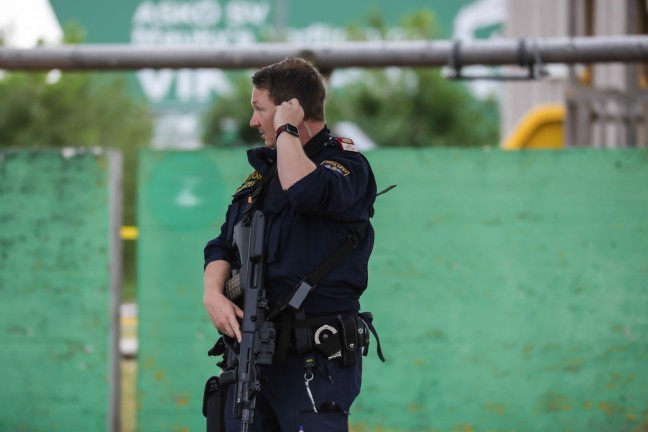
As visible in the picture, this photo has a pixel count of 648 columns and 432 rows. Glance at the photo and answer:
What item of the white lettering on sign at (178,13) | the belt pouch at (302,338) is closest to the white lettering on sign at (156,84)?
the white lettering on sign at (178,13)

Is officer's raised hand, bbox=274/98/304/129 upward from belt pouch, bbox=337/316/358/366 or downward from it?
upward

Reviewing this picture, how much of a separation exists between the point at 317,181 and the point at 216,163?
3.39 metres

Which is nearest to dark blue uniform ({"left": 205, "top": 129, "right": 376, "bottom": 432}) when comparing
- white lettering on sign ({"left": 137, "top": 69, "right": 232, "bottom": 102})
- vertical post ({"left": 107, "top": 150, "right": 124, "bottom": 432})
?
vertical post ({"left": 107, "top": 150, "right": 124, "bottom": 432})

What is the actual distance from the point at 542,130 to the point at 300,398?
38.5 ft

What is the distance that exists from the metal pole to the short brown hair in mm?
3600

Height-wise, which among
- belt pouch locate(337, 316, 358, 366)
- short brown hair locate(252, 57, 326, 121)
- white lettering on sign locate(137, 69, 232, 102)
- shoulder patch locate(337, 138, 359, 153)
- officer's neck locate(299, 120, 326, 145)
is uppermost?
white lettering on sign locate(137, 69, 232, 102)

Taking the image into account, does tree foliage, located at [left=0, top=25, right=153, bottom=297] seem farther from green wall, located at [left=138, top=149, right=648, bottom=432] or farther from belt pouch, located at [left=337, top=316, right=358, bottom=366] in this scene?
belt pouch, located at [left=337, top=316, right=358, bottom=366]

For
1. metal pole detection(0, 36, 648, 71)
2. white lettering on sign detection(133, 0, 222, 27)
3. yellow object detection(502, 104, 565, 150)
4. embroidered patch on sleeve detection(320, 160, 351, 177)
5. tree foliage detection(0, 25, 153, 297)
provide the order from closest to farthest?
embroidered patch on sleeve detection(320, 160, 351, 177)
metal pole detection(0, 36, 648, 71)
yellow object detection(502, 104, 565, 150)
tree foliage detection(0, 25, 153, 297)
white lettering on sign detection(133, 0, 222, 27)

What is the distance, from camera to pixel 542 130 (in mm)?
14805

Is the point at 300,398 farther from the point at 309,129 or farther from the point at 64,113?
the point at 64,113

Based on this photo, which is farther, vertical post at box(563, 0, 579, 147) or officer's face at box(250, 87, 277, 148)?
vertical post at box(563, 0, 579, 147)

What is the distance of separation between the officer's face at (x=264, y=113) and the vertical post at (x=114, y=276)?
3.22 m

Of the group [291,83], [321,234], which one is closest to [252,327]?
[321,234]

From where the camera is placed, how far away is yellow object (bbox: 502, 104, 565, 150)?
14625 millimetres
